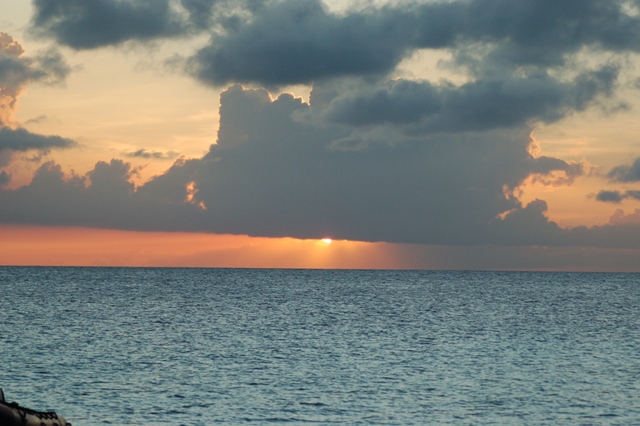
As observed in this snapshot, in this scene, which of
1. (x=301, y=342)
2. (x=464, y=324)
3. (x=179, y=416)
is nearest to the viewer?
(x=179, y=416)

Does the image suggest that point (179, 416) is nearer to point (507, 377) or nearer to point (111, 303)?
point (507, 377)

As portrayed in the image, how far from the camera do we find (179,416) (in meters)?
43.6

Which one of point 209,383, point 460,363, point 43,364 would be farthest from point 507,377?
point 43,364

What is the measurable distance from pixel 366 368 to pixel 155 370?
55.5 feet

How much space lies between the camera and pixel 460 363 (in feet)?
218

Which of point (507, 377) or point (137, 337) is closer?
point (507, 377)

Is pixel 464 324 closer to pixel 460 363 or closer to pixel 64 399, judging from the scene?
pixel 460 363

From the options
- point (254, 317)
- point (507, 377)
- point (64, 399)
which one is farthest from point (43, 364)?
point (254, 317)

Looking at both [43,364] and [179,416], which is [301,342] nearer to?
[43,364]

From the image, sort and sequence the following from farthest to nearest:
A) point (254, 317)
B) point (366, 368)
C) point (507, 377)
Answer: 1. point (254, 317)
2. point (366, 368)
3. point (507, 377)

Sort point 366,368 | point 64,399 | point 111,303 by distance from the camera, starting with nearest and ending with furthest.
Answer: point 64,399
point 366,368
point 111,303

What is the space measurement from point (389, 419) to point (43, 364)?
101 feet

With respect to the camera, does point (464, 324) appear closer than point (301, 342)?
No

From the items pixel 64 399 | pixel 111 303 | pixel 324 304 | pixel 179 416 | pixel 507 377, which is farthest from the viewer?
pixel 324 304
